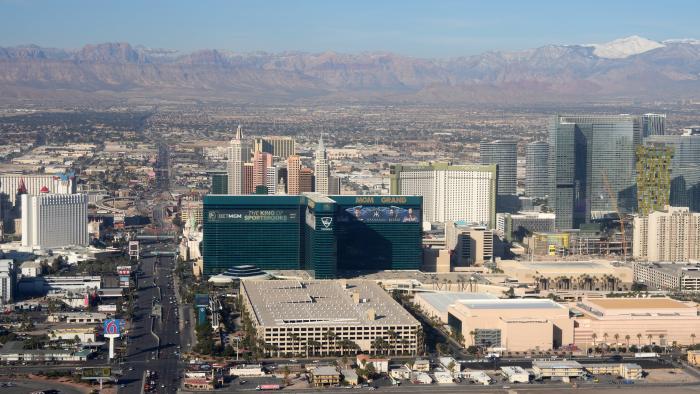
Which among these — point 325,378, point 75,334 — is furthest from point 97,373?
point 325,378

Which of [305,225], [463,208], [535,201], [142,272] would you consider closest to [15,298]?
[142,272]

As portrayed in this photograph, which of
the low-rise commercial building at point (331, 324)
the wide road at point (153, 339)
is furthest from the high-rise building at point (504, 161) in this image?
the low-rise commercial building at point (331, 324)

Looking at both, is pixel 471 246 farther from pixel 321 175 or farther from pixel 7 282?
pixel 7 282

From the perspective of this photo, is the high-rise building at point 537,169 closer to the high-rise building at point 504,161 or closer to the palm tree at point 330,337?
the high-rise building at point 504,161

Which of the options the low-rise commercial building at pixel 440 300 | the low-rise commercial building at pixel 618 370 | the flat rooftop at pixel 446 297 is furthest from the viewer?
the flat rooftop at pixel 446 297

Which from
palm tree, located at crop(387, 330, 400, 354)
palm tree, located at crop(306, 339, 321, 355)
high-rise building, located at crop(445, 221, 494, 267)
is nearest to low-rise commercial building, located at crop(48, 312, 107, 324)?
palm tree, located at crop(306, 339, 321, 355)

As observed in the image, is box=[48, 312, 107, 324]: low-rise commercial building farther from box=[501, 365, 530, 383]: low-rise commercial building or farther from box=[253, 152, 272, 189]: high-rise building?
box=[253, 152, 272, 189]: high-rise building

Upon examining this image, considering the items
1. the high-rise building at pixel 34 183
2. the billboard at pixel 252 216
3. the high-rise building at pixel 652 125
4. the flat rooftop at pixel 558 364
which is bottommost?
the flat rooftop at pixel 558 364
